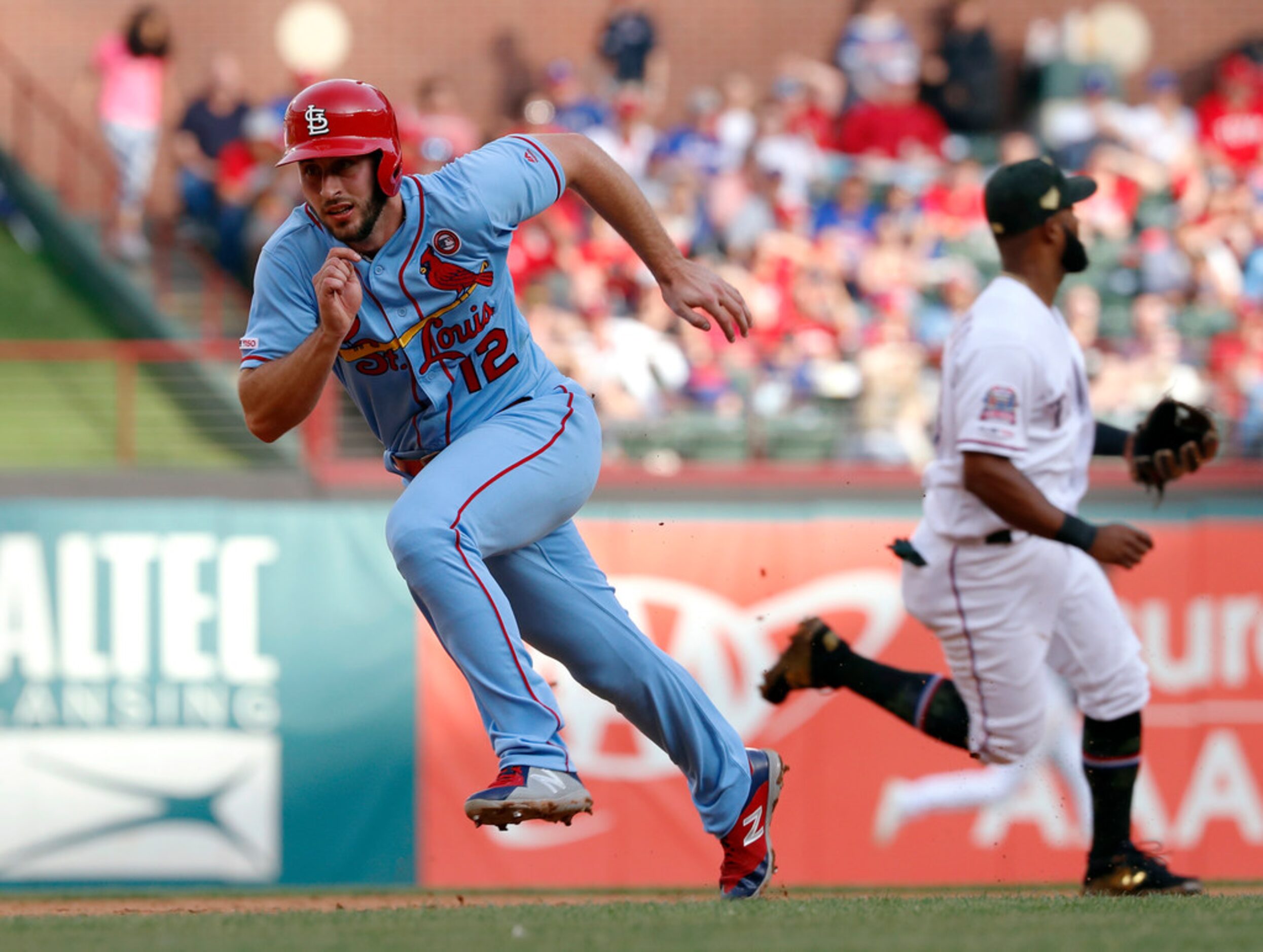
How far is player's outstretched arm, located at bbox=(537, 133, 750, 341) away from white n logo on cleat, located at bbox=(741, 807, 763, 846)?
4.40ft

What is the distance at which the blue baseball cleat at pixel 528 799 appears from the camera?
3.96 metres

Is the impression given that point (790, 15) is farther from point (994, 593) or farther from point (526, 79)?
point (994, 593)

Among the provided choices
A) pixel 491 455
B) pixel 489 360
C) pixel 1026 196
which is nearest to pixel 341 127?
pixel 489 360

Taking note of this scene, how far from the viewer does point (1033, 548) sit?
5480 millimetres

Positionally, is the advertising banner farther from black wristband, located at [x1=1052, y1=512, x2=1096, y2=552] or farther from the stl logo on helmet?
the stl logo on helmet

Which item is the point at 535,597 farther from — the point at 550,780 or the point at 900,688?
the point at 900,688

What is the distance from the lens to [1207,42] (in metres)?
15.9

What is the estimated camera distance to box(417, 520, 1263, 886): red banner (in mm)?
8602

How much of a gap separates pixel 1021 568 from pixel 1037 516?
1.18 ft

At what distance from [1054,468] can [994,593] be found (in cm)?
44

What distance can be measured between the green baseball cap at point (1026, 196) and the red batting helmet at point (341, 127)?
82.2 inches

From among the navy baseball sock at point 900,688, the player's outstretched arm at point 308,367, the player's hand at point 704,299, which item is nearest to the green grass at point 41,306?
the navy baseball sock at point 900,688

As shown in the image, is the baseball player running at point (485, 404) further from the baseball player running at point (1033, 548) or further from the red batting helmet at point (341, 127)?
the baseball player running at point (1033, 548)

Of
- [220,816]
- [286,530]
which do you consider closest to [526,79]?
[286,530]
